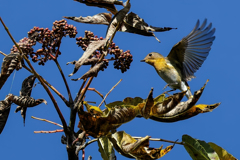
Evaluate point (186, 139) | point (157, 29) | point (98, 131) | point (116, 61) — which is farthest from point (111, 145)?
point (157, 29)

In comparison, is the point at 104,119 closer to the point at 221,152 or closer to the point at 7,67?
the point at 7,67

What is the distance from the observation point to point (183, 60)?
4.73 metres

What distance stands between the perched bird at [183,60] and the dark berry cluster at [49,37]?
1.88 m

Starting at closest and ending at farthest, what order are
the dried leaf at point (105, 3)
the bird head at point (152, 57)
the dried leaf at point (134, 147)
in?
1. the dried leaf at point (134, 147)
2. the dried leaf at point (105, 3)
3. the bird head at point (152, 57)

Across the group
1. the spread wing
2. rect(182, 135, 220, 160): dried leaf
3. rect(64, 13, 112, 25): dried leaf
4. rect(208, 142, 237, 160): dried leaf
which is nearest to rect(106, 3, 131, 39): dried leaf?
rect(64, 13, 112, 25): dried leaf

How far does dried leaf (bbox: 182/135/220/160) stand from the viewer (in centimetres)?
256

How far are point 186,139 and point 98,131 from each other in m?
0.70

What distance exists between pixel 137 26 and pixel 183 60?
2073 millimetres

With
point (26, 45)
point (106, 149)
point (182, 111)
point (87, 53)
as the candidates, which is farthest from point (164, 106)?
point (26, 45)

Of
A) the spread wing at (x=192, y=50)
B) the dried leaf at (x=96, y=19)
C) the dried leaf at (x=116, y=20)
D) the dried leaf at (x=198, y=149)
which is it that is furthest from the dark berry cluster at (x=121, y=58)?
the spread wing at (x=192, y=50)

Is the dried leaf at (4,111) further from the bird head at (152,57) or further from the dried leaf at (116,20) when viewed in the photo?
the bird head at (152,57)

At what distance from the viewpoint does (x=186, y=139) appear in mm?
2637

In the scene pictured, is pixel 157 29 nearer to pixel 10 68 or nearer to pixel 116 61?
pixel 116 61

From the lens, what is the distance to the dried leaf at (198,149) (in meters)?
2.56
